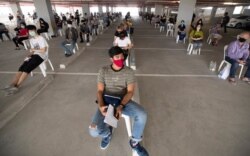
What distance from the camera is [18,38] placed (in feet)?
20.1

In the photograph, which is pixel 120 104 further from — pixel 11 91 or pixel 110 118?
pixel 11 91

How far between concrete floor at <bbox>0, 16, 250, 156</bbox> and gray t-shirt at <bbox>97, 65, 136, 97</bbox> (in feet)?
2.22

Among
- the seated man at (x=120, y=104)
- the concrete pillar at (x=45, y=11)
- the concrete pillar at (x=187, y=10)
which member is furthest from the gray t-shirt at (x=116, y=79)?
the concrete pillar at (x=45, y=11)

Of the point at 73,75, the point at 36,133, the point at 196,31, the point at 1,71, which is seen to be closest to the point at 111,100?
the point at 36,133

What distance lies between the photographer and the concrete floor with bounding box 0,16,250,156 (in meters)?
1.89

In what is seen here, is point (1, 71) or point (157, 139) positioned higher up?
point (1, 71)

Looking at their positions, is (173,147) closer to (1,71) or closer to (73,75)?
(73,75)

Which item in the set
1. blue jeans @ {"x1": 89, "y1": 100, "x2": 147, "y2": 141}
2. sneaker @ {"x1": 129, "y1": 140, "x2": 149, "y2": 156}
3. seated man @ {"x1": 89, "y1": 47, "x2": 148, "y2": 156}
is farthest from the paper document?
sneaker @ {"x1": 129, "y1": 140, "x2": 149, "y2": 156}

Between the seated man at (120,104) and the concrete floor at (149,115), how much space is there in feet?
0.82

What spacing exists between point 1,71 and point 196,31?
6.60 meters

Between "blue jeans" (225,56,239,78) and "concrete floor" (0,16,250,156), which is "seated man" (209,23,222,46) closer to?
"concrete floor" (0,16,250,156)

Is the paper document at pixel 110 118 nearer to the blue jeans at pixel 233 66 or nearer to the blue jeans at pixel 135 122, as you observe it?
the blue jeans at pixel 135 122

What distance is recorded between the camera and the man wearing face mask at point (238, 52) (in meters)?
3.36

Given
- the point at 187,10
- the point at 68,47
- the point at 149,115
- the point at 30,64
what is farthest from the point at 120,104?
the point at 187,10
